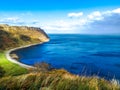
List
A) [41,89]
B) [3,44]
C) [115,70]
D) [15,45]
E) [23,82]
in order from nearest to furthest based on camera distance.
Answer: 1. [41,89]
2. [23,82]
3. [115,70]
4. [3,44]
5. [15,45]

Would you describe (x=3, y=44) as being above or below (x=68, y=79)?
below

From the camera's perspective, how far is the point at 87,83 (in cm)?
787

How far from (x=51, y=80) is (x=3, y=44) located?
16068 centimetres

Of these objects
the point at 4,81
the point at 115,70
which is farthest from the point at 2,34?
the point at 4,81

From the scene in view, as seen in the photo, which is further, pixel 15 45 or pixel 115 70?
pixel 15 45

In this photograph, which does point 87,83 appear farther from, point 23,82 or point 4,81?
point 4,81

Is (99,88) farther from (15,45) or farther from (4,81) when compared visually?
(15,45)

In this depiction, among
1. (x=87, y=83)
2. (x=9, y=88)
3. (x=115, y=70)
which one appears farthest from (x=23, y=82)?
(x=115, y=70)

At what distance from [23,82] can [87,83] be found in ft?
6.98

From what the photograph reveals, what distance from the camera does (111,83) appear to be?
8.35 metres

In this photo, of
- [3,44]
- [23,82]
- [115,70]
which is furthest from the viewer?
[3,44]

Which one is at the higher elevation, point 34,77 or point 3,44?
point 34,77

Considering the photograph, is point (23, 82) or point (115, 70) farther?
point (115, 70)

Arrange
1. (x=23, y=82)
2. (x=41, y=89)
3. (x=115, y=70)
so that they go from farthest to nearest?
(x=115, y=70) < (x=23, y=82) < (x=41, y=89)
